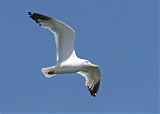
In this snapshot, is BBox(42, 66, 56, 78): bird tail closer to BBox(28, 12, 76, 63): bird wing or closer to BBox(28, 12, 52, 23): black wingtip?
BBox(28, 12, 76, 63): bird wing

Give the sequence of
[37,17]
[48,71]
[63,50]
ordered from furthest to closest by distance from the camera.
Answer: [63,50]
[48,71]
[37,17]

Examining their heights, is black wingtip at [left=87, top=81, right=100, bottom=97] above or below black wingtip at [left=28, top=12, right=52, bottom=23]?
below

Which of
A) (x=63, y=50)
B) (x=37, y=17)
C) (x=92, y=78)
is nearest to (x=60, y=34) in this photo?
(x=63, y=50)

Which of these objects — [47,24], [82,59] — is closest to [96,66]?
[82,59]

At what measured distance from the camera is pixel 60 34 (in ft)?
41.7

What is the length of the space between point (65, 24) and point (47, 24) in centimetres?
35

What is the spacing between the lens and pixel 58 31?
12656mm

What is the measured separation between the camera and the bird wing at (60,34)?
12.5 metres

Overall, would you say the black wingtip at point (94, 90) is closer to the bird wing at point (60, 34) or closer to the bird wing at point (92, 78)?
the bird wing at point (92, 78)

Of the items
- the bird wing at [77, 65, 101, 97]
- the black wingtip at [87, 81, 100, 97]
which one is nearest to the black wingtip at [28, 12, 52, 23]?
the bird wing at [77, 65, 101, 97]

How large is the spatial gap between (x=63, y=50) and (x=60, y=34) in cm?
34

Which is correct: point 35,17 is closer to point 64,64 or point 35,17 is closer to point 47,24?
point 47,24

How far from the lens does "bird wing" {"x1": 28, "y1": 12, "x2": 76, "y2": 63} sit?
12.5 metres

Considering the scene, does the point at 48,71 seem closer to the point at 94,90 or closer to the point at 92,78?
the point at 92,78
